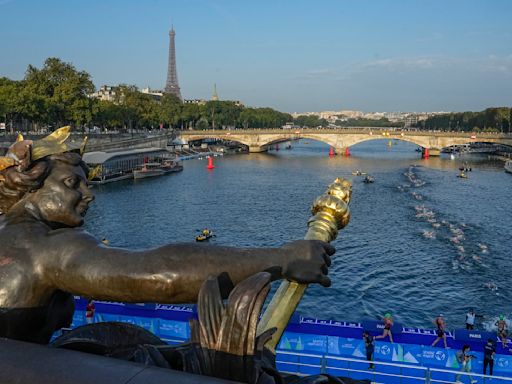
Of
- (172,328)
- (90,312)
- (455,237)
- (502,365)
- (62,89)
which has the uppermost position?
(62,89)

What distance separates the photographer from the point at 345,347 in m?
11.0

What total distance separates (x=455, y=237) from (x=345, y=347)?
68.4ft

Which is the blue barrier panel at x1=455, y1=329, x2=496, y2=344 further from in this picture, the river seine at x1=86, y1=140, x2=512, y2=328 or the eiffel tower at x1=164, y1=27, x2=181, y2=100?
the eiffel tower at x1=164, y1=27, x2=181, y2=100

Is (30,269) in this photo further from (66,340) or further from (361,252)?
(361,252)

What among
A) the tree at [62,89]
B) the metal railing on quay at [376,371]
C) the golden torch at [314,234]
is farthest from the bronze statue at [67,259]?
the tree at [62,89]

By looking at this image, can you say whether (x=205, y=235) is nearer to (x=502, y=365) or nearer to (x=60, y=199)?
(x=502, y=365)

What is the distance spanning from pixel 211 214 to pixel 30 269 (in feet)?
109

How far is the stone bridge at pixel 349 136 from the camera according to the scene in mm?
78375

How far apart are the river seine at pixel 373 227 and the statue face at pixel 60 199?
116 inches

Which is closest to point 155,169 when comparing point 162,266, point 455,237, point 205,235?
point 205,235

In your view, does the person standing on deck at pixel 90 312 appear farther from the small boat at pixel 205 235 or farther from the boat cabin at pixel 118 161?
the boat cabin at pixel 118 161

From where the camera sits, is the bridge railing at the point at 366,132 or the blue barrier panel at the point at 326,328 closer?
the blue barrier panel at the point at 326,328

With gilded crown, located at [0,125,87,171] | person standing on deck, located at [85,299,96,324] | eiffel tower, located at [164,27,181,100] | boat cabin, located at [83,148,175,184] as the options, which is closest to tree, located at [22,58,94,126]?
boat cabin, located at [83,148,175,184]

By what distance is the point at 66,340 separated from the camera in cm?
282
